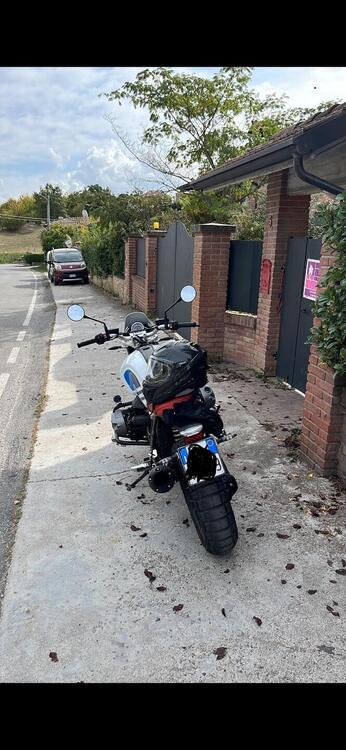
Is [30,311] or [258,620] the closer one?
[258,620]

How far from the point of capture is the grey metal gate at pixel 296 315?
18.2ft

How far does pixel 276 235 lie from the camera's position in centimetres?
596

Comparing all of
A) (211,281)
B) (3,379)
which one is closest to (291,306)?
(211,281)

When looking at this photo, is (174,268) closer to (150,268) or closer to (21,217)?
(150,268)

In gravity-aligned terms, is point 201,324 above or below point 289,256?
below

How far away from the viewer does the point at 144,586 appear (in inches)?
103

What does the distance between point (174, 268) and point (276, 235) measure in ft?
11.0

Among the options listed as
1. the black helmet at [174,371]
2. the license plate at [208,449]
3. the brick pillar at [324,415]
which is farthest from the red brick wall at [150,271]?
the license plate at [208,449]

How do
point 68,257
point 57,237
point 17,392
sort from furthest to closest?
point 57,237 → point 68,257 → point 17,392

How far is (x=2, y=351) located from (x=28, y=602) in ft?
21.9

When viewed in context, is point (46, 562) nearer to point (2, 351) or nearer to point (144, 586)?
point (144, 586)

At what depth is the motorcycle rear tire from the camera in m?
2.71

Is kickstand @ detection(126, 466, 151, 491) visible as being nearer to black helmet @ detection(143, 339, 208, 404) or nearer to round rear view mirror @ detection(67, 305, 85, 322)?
black helmet @ detection(143, 339, 208, 404)
